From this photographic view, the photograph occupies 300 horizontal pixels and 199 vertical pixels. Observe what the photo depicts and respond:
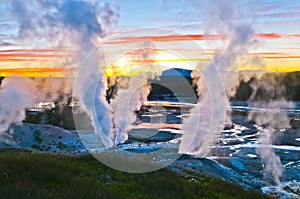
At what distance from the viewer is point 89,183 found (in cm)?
882

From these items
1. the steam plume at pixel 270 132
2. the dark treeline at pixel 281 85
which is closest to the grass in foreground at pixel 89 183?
the steam plume at pixel 270 132

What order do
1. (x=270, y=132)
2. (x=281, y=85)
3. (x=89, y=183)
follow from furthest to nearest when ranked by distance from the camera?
1. (x=281, y=85)
2. (x=270, y=132)
3. (x=89, y=183)

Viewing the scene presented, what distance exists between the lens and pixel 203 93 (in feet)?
118

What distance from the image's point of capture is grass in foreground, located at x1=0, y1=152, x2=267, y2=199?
24.2 ft

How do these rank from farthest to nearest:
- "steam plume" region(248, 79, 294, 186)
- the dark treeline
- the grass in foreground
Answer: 1. the dark treeline
2. "steam plume" region(248, 79, 294, 186)
3. the grass in foreground

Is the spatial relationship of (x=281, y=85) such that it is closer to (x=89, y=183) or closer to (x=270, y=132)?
(x=270, y=132)

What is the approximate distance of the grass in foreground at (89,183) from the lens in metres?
7.37

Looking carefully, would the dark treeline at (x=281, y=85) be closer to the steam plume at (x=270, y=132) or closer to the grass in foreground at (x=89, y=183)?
the steam plume at (x=270, y=132)

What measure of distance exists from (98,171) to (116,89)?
1936 centimetres

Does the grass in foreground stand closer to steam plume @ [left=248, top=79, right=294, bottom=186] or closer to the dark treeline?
steam plume @ [left=248, top=79, right=294, bottom=186]

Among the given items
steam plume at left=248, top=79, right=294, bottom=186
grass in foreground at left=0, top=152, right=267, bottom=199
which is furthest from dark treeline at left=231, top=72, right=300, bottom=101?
grass in foreground at left=0, top=152, right=267, bottom=199

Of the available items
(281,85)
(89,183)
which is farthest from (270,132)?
(281,85)

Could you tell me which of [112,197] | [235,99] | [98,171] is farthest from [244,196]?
[235,99]

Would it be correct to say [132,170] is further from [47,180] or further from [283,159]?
[283,159]
